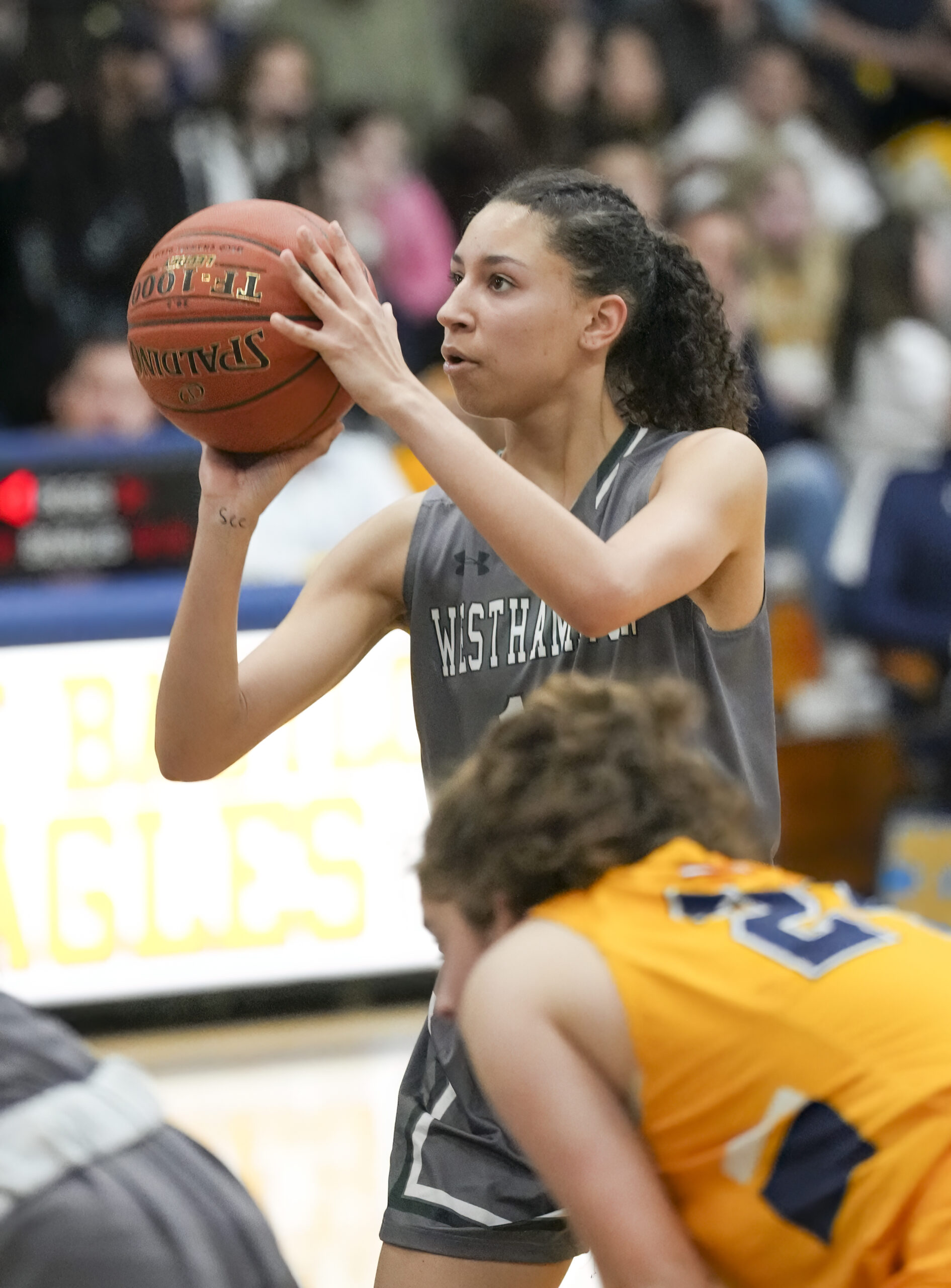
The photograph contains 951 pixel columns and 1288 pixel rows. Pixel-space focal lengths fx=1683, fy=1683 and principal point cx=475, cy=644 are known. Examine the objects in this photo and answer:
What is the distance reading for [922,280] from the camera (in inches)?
303

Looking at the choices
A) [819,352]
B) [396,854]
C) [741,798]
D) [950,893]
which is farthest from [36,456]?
[819,352]

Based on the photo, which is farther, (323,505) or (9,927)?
(323,505)

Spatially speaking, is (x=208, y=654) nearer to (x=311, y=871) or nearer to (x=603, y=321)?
(x=603, y=321)

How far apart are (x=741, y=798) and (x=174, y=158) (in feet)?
17.9

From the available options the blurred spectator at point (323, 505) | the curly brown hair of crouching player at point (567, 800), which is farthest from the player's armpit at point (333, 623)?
the blurred spectator at point (323, 505)

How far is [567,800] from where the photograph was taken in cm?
158

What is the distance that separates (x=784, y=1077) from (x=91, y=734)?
11.5 feet

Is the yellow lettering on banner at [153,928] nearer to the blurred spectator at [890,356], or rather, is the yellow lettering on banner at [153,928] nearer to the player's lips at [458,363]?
the player's lips at [458,363]

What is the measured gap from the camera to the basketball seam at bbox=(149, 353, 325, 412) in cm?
208

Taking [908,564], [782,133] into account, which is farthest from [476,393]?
[782,133]

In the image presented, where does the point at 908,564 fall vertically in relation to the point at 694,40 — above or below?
below

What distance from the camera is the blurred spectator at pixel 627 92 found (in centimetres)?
768

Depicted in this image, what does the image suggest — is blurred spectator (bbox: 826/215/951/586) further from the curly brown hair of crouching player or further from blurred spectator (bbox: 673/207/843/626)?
the curly brown hair of crouching player

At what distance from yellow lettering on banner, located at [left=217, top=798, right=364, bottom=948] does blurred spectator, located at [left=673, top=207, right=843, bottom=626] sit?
254cm
